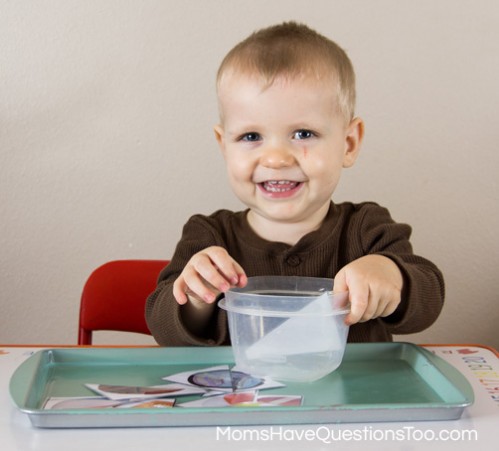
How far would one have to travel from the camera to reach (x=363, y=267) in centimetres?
88

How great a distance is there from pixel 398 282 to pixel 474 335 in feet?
3.19

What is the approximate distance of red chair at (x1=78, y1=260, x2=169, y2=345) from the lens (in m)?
1.37

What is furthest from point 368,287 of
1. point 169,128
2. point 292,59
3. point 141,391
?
point 169,128

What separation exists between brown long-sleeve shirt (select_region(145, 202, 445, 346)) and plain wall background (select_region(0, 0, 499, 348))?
53cm

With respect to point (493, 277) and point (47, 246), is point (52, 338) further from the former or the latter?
point (493, 277)

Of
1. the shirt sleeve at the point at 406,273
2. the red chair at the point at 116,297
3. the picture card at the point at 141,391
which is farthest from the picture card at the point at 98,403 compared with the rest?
the red chair at the point at 116,297

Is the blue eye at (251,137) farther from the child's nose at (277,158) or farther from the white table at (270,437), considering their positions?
the white table at (270,437)

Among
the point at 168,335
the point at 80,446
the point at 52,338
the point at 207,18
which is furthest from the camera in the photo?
the point at 52,338

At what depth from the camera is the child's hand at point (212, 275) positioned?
882 millimetres

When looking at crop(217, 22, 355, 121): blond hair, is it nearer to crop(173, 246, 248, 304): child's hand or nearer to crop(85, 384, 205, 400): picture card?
crop(173, 246, 248, 304): child's hand

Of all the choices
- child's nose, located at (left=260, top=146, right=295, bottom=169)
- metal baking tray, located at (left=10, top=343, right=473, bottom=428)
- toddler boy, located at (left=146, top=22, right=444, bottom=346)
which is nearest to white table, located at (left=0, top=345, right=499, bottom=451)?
metal baking tray, located at (left=10, top=343, right=473, bottom=428)

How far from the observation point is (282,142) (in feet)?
3.47

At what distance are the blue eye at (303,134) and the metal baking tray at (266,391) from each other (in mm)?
296

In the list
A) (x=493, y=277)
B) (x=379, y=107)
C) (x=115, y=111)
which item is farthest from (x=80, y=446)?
(x=493, y=277)
